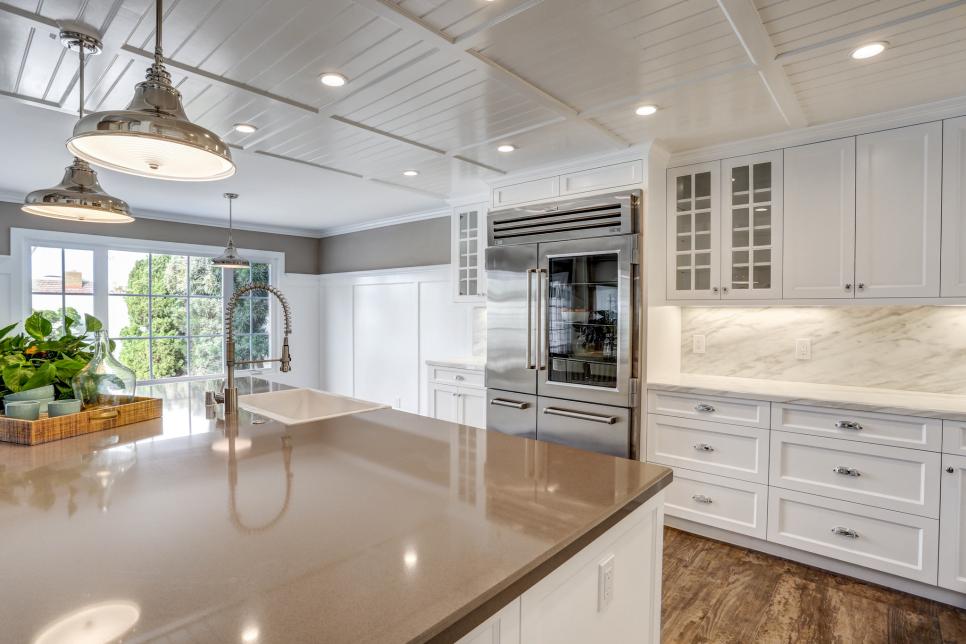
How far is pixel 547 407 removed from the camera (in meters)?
3.32

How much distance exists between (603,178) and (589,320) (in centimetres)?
89

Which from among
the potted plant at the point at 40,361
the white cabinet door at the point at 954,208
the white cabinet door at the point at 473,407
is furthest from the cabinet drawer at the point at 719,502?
the potted plant at the point at 40,361

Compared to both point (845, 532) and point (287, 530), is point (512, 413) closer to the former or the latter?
point (845, 532)

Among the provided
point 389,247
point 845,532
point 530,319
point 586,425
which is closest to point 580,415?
point 586,425

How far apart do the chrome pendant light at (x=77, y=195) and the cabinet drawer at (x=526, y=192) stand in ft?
7.64

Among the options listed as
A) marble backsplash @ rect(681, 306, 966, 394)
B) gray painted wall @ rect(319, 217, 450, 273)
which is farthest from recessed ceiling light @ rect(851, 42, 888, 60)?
gray painted wall @ rect(319, 217, 450, 273)

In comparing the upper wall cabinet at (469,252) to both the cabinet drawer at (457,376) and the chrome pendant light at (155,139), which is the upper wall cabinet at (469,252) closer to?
the cabinet drawer at (457,376)

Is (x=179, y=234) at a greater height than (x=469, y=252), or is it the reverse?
(x=179, y=234)

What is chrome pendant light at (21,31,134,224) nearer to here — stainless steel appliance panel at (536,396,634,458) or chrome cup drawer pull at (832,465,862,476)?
stainless steel appliance panel at (536,396,634,458)

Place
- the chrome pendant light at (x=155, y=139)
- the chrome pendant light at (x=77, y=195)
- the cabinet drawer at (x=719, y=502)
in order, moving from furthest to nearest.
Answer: the cabinet drawer at (x=719, y=502)
the chrome pendant light at (x=77, y=195)
the chrome pendant light at (x=155, y=139)

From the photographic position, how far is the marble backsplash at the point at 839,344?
2.65 metres

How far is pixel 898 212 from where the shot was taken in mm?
2492

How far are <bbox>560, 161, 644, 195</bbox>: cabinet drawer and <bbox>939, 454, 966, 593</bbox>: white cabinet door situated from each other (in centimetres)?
202

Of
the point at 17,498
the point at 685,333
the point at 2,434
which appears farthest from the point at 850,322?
the point at 2,434
